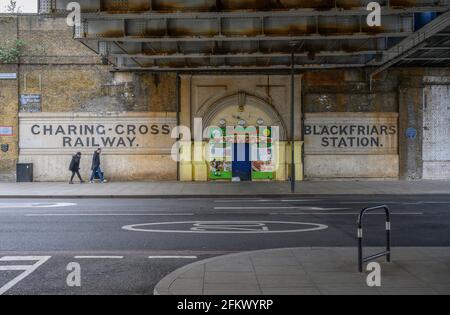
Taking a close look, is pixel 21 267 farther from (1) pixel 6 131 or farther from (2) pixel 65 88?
(1) pixel 6 131

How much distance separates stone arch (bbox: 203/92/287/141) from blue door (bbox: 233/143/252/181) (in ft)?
5.72

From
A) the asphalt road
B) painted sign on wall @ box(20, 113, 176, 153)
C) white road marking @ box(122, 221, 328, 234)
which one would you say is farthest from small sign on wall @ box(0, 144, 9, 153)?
white road marking @ box(122, 221, 328, 234)

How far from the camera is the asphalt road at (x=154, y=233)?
7.72m

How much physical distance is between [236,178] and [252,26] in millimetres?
9946

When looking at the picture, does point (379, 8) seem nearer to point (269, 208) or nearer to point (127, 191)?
point (269, 208)

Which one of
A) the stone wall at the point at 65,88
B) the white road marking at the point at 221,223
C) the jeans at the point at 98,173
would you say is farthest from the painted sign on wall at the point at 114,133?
the white road marking at the point at 221,223

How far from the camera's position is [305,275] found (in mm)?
7207

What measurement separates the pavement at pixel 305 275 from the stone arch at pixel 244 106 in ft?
61.4

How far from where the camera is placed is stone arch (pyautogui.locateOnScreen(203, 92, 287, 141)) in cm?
2728

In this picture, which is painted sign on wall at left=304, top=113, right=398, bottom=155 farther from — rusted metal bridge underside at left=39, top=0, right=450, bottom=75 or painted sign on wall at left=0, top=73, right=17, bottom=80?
painted sign on wall at left=0, top=73, right=17, bottom=80

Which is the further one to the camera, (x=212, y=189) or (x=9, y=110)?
(x=9, y=110)

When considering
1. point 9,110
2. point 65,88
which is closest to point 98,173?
point 65,88

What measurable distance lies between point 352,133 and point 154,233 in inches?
718

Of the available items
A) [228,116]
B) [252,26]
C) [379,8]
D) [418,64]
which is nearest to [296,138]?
[228,116]
